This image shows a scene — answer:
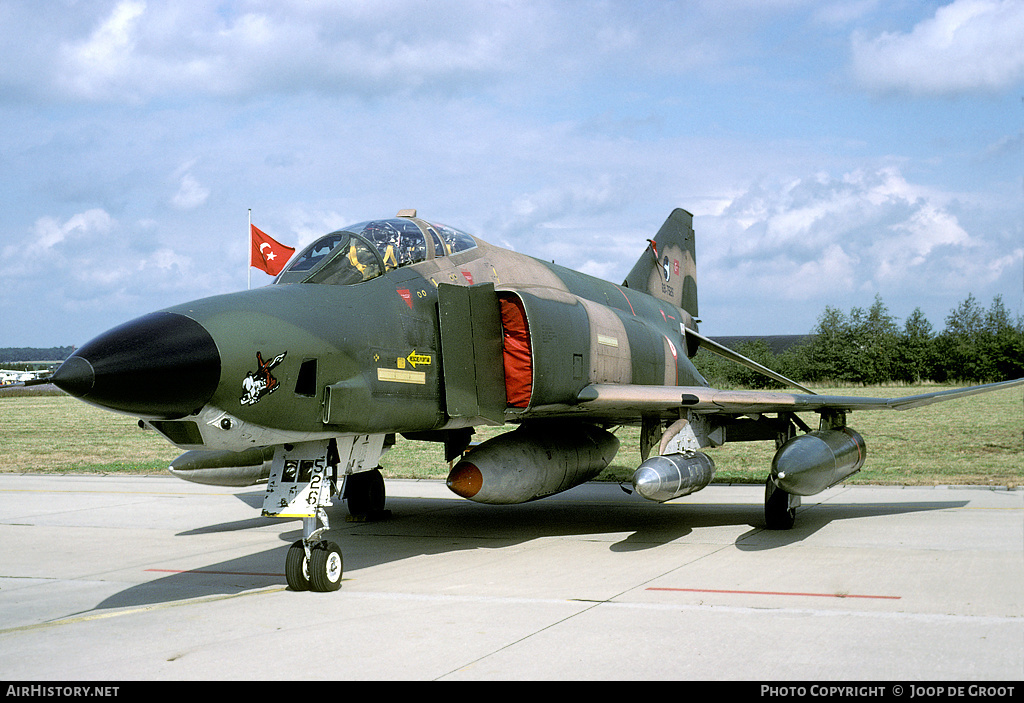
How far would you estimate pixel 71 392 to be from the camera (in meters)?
5.35

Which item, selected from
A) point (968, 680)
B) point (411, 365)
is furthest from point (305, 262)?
point (968, 680)

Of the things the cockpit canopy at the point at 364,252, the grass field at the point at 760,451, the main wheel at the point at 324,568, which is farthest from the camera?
the grass field at the point at 760,451

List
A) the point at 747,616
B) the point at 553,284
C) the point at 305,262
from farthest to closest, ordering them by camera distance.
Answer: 1. the point at 553,284
2. the point at 305,262
3. the point at 747,616

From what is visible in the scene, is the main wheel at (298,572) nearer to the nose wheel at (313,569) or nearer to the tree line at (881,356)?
the nose wheel at (313,569)

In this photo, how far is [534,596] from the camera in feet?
22.6

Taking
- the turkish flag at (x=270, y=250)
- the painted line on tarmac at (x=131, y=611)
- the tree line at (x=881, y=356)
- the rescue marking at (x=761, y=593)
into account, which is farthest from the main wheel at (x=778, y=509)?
the tree line at (x=881, y=356)

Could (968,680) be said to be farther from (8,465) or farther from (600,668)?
(8,465)

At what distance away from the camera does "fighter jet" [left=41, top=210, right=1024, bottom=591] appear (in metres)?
5.97

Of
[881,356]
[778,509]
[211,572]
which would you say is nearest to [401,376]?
[211,572]

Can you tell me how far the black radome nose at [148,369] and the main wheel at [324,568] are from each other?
5.85ft

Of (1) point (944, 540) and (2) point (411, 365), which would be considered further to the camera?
(1) point (944, 540)

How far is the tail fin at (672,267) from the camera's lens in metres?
14.1

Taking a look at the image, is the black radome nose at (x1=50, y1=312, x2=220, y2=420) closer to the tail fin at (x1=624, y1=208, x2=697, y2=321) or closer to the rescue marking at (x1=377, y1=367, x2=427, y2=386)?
the rescue marking at (x1=377, y1=367, x2=427, y2=386)
